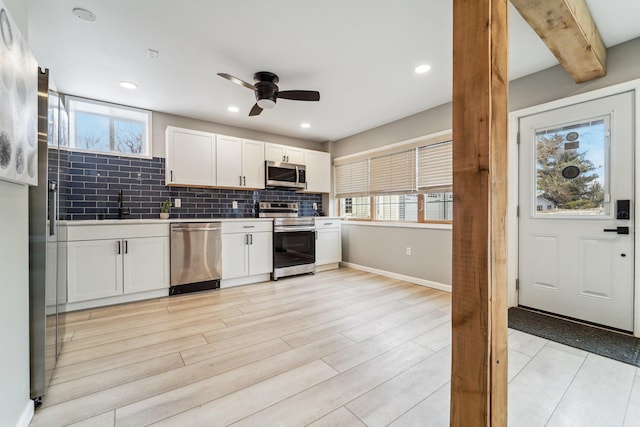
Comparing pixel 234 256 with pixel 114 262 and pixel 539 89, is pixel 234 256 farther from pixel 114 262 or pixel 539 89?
pixel 539 89

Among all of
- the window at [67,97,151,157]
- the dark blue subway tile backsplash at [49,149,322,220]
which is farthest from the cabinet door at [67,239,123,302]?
the window at [67,97,151,157]

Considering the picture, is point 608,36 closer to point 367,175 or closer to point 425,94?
point 425,94

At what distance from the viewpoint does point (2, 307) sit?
1144mm

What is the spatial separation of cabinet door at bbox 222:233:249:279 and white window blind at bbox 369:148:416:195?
2257mm

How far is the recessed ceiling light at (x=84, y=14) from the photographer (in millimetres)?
1896

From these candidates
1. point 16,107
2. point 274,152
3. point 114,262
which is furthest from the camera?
point 274,152

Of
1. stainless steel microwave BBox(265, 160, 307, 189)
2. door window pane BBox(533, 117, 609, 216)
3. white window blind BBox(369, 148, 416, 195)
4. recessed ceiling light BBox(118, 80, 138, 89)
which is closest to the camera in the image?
door window pane BBox(533, 117, 609, 216)

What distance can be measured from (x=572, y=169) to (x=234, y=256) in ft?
12.8

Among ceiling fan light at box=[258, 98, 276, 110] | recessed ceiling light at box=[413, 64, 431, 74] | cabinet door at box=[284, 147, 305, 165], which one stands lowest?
cabinet door at box=[284, 147, 305, 165]

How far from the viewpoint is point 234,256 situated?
374 centimetres

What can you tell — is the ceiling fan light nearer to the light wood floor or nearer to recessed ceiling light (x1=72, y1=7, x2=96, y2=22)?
recessed ceiling light (x1=72, y1=7, x2=96, y2=22)

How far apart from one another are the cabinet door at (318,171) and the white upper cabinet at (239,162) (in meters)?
0.92

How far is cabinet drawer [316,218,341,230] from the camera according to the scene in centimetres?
461

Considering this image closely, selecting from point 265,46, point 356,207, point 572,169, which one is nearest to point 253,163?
point 356,207
